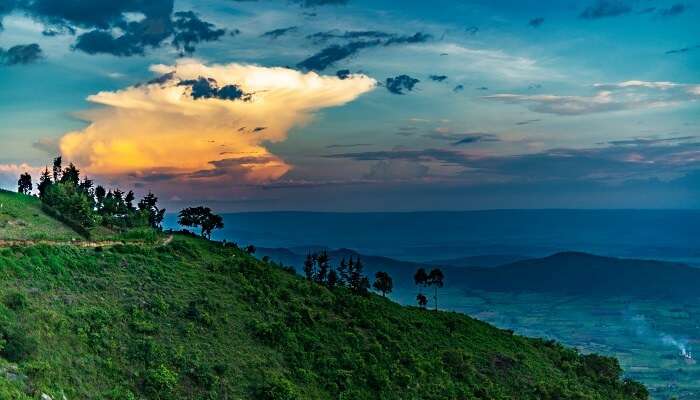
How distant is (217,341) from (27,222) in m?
51.5

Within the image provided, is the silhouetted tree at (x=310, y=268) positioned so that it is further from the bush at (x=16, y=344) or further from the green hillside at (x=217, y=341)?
the bush at (x=16, y=344)

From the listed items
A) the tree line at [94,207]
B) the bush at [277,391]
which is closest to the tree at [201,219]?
the tree line at [94,207]

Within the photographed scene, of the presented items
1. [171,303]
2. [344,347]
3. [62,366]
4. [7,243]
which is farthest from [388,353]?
[7,243]

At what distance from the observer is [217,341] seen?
189 ft

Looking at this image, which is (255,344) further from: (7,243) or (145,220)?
(145,220)

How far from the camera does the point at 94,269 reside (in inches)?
2483

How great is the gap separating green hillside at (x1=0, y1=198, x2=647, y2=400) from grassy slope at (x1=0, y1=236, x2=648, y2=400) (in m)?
0.18

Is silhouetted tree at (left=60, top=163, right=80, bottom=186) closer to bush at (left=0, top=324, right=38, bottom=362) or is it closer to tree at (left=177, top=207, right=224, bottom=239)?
tree at (left=177, top=207, right=224, bottom=239)

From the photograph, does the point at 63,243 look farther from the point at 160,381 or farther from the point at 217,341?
the point at 160,381

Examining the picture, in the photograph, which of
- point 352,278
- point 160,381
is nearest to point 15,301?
point 160,381

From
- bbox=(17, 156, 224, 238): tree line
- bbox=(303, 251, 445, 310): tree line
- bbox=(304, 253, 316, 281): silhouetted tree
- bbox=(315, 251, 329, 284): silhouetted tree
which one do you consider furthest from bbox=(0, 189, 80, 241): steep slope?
bbox=(315, 251, 329, 284): silhouetted tree

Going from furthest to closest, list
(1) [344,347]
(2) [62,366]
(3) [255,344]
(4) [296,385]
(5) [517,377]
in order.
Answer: (5) [517,377]
(1) [344,347]
(3) [255,344]
(4) [296,385]
(2) [62,366]

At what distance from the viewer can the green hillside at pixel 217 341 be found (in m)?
43.1

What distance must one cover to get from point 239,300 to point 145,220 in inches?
2337
